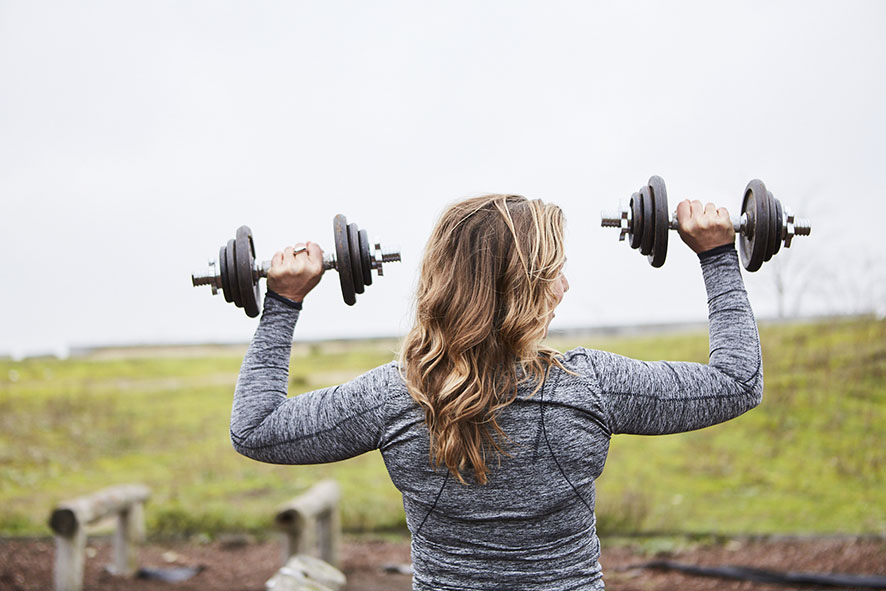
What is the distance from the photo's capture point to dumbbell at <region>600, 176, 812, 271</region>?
129cm

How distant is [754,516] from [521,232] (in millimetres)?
4724

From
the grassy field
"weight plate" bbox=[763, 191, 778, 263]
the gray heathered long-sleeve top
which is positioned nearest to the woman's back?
the gray heathered long-sleeve top

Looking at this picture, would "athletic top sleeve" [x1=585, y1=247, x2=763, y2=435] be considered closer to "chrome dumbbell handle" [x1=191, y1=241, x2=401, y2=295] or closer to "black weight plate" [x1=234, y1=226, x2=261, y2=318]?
"chrome dumbbell handle" [x1=191, y1=241, x2=401, y2=295]

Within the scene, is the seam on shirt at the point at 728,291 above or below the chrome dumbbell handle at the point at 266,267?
below

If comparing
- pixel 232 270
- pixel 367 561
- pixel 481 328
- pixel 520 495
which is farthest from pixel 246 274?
pixel 367 561

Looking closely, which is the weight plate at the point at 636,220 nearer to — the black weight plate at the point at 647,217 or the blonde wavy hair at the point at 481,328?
the black weight plate at the point at 647,217

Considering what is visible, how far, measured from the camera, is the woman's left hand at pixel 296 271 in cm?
118

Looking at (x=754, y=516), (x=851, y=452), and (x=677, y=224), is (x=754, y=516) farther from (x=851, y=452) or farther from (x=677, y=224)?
(x=677, y=224)

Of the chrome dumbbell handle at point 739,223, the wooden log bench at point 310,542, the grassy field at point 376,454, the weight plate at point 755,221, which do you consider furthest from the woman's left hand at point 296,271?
the grassy field at point 376,454

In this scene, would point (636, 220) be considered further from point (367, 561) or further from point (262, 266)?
point (367, 561)

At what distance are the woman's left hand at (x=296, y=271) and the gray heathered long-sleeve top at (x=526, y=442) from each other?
0.64ft

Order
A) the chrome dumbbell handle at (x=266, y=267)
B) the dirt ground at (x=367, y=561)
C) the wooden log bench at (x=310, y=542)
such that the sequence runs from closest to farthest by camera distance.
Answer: the chrome dumbbell handle at (x=266, y=267) < the wooden log bench at (x=310, y=542) < the dirt ground at (x=367, y=561)

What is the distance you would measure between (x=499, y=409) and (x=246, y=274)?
0.52 m

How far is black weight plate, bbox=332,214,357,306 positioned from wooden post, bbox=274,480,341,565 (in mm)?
2862
